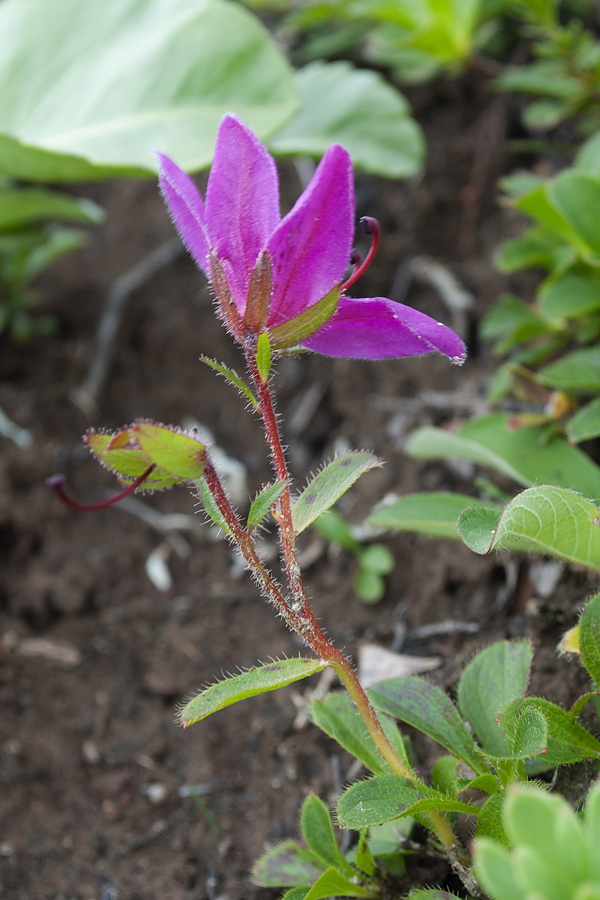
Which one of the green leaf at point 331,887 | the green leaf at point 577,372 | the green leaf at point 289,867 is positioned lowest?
the green leaf at point 289,867

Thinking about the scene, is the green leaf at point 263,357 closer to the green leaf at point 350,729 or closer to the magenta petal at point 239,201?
the magenta petal at point 239,201

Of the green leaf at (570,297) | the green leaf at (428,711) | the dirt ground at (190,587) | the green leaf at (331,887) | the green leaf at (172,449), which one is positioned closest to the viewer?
the green leaf at (172,449)

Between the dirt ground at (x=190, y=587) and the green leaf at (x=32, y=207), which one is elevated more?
the green leaf at (x=32, y=207)

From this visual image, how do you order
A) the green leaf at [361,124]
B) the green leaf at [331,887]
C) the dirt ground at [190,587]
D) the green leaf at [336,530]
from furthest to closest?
the green leaf at [361,124] < the green leaf at [336,530] < the dirt ground at [190,587] < the green leaf at [331,887]

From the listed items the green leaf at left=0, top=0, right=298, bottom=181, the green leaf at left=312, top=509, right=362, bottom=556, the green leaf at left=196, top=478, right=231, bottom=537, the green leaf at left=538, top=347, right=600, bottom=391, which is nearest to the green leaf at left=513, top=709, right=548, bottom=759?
the green leaf at left=196, top=478, right=231, bottom=537

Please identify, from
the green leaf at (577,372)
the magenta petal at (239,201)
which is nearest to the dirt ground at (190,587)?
the green leaf at (577,372)

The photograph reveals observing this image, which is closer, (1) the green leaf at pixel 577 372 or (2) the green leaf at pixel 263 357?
(2) the green leaf at pixel 263 357

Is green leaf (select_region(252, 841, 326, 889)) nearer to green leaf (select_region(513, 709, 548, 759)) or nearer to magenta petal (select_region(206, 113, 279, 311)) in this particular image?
green leaf (select_region(513, 709, 548, 759))
